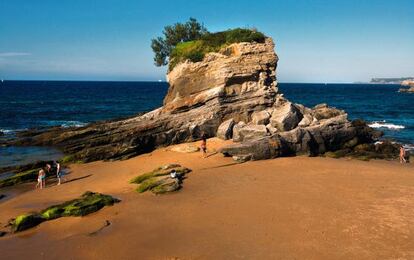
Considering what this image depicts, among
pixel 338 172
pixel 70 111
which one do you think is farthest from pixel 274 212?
pixel 70 111

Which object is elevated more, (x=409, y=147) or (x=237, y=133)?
(x=237, y=133)

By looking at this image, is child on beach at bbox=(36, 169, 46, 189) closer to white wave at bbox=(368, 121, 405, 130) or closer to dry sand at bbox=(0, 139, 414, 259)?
dry sand at bbox=(0, 139, 414, 259)

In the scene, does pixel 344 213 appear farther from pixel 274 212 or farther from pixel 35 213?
pixel 35 213

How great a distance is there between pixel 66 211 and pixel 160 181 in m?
5.44

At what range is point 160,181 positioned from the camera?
2203 cm

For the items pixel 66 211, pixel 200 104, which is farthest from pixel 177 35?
pixel 66 211

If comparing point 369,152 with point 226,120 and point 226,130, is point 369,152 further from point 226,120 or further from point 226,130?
point 226,120

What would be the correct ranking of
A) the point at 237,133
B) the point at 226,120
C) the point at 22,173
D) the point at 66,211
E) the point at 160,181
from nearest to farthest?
the point at 66,211
the point at 160,181
the point at 22,173
the point at 237,133
the point at 226,120

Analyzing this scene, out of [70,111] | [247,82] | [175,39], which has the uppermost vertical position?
[175,39]

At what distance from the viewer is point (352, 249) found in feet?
45.8

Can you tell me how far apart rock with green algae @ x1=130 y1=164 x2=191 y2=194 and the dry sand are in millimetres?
525

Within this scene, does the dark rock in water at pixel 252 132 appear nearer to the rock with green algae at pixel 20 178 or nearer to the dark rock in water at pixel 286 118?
the dark rock in water at pixel 286 118

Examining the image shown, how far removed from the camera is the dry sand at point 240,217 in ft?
46.6

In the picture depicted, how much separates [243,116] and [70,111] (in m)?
45.6
